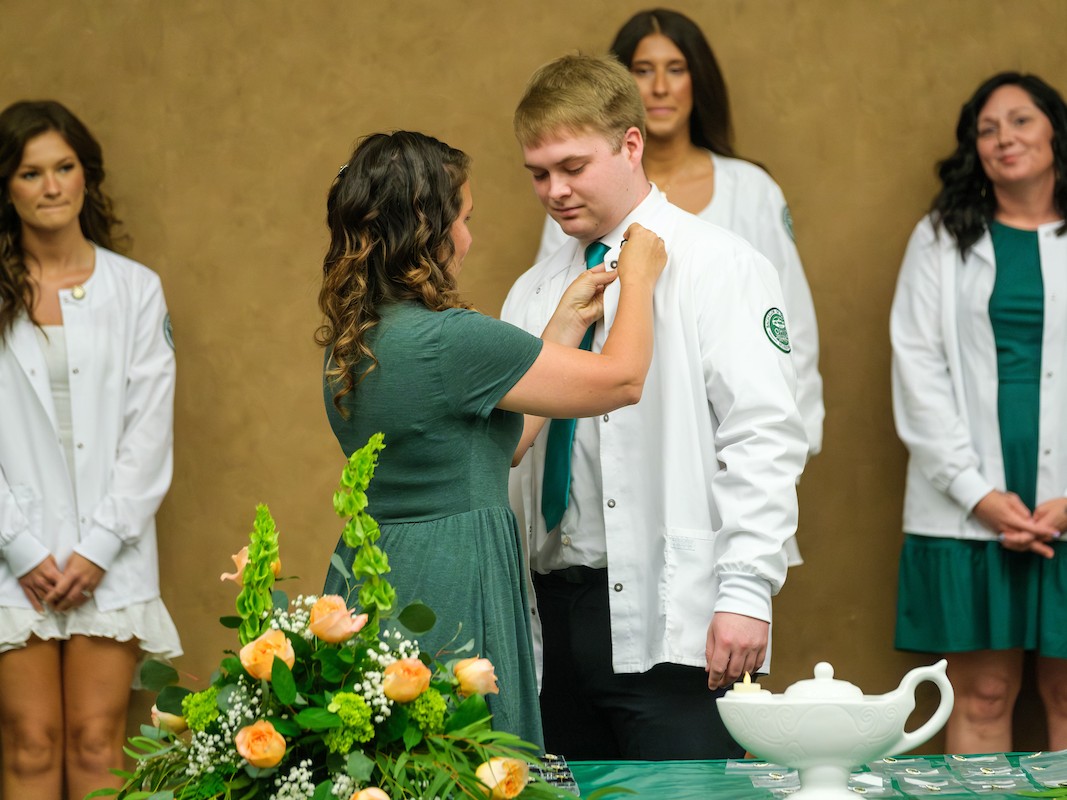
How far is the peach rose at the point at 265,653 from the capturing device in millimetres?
1360

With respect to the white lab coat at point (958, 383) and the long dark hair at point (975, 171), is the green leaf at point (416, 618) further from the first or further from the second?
the long dark hair at point (975, 171)

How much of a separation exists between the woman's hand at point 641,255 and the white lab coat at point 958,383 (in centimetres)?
161

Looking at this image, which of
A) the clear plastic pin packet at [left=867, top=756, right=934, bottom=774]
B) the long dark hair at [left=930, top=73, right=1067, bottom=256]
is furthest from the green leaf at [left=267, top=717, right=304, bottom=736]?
the long dark hair at [left=930, top=73, right=1067, bottom=256]

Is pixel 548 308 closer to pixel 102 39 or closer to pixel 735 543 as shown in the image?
pixel 735 543

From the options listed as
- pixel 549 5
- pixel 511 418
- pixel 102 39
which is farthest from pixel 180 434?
pixel 511 418

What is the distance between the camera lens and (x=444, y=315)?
79.3 inches

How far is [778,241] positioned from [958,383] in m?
0.62

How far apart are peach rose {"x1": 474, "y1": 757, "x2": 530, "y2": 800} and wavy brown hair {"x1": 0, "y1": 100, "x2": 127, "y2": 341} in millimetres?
2621

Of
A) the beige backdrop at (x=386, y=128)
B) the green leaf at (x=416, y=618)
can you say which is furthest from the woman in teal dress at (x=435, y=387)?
the beige backdrop at (x=386, y=128)

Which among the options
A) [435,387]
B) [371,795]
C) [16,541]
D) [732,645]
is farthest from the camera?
[16,541]

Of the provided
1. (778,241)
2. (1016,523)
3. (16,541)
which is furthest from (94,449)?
(1016,523)

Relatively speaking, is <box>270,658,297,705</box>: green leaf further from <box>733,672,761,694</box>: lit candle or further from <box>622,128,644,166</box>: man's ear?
<box>622,128,644,166</box>: man's ear

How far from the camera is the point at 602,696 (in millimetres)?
2373

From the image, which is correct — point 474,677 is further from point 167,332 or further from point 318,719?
point 167,332
